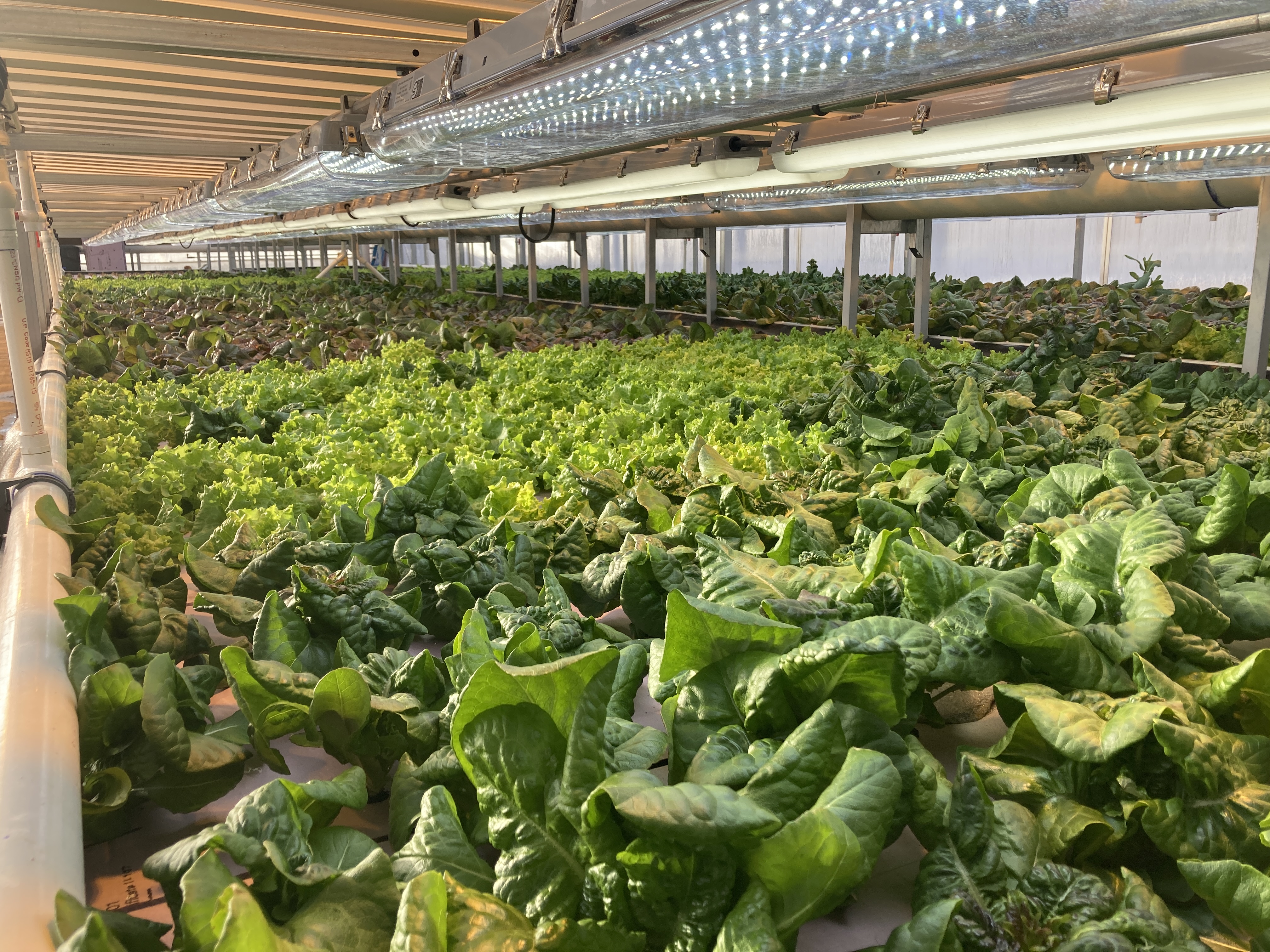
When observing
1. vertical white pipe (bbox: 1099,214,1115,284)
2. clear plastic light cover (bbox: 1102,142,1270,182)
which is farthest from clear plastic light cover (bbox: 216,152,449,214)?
vertical white pipe (bbox: 1099,214,1115,284)

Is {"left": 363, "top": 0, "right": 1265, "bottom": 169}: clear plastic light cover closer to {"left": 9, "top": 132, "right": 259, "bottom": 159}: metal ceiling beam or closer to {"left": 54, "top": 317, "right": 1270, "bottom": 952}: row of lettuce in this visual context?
{"left": 54, "top": 317, "right": 1270, "bottom": 952}: row of lettuce

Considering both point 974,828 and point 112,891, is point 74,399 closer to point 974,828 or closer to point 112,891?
point 112,891

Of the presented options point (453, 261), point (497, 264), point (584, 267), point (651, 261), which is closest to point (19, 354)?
point (651, 261)

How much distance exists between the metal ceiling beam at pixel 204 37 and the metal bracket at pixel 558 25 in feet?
7.97

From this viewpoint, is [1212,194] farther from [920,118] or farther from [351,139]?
[351,139]

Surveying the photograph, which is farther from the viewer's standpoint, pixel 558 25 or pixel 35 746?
pixel 558 25

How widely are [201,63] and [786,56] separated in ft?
16.6

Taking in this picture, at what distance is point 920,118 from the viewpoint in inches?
146

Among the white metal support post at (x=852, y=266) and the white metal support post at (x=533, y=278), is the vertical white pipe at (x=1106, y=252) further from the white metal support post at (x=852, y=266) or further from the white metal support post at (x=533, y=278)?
the white metal support post at (x=533, y=278)

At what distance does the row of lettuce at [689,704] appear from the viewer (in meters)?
1.17

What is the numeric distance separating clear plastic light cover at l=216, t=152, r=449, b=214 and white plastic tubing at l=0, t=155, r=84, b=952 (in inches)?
120

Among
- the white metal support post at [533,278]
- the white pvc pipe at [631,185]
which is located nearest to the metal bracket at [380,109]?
the white pvc pipe at [631,185]

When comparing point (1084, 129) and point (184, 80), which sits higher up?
point (184, 80)

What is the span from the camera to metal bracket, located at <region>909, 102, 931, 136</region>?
12.1 feet
